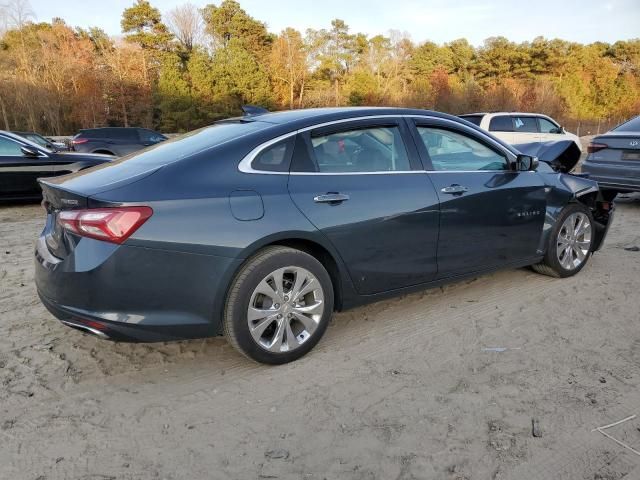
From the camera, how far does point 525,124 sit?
13.7m

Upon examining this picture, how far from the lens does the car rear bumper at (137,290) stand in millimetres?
2570

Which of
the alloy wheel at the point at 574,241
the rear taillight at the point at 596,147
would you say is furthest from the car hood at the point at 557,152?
the alloy wheel at the point at 574,241

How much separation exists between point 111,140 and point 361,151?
14.6m

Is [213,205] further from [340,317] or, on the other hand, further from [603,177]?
[603,177]

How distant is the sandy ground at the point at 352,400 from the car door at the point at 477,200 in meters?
0.47

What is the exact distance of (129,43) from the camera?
4347 centimetres

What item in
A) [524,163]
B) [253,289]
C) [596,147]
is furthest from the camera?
[596,147]

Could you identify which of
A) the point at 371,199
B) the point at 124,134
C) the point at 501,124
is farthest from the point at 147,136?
the point at 371,199

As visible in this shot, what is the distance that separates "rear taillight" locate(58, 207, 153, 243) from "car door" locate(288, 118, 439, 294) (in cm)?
90

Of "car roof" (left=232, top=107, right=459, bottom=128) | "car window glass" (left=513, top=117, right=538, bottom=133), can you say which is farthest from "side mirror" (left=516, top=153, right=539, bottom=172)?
"car window glass" (left=513, top=117, right=538, bottom=133)

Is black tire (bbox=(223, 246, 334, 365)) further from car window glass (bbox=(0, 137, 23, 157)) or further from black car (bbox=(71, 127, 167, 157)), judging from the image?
black car (bbox=(71, 127, 167, 157))

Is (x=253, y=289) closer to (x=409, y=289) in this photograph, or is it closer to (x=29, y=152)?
(x=409, y=289)

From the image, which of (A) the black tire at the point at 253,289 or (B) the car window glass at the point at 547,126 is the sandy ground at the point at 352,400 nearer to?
(A) the black tire at the point at 253,289

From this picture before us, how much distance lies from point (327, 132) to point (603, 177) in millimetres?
6213
